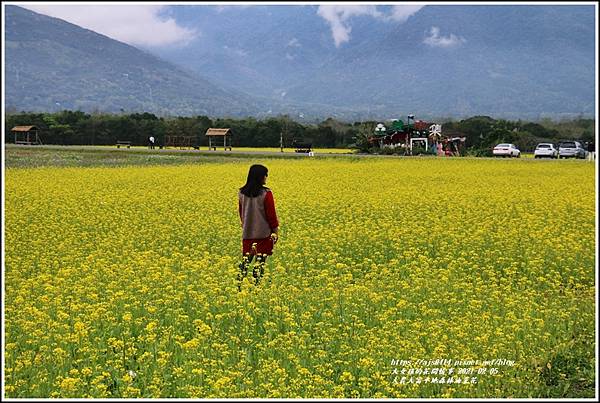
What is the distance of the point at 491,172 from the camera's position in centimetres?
3173

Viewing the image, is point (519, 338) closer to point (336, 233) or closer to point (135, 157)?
point (336, 233)

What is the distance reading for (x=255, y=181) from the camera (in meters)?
9.28

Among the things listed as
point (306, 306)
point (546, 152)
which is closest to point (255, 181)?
point (306, 306)

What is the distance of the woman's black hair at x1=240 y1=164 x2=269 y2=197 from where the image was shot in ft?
30.3

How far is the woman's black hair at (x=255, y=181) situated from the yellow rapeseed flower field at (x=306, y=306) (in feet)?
3.33

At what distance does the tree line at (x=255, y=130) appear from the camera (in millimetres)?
59000

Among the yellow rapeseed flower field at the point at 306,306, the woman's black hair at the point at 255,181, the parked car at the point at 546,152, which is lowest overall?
the yellow rapeseed flower field at the point at 306,306

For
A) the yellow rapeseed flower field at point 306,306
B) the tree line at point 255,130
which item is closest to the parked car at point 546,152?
the tree line at point 255,130

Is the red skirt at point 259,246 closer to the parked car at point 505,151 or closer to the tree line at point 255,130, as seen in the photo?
the parked car at point 505,151

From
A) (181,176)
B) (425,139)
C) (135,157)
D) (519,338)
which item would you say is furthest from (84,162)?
(519,338)

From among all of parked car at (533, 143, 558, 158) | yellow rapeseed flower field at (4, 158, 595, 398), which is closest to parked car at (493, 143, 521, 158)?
parked car at (533, 143, 558, 158)

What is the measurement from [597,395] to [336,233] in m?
7.34

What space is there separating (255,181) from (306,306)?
5.38ft

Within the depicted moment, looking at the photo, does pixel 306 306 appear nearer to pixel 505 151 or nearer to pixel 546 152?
pixel 546 152
